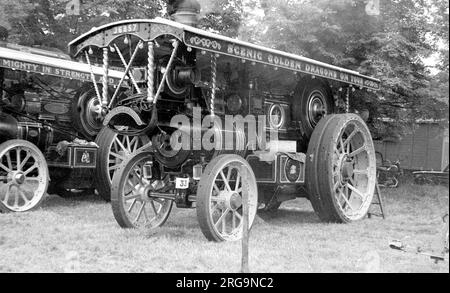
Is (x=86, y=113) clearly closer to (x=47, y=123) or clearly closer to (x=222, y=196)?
(x=47, y=123)

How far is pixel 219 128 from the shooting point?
6.46 meters

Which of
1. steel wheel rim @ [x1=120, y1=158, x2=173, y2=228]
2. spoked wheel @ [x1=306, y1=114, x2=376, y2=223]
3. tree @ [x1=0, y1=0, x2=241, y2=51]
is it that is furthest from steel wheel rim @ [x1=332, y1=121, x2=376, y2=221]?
tree @ [x1=0, y1=0, x2=241, y2=51]

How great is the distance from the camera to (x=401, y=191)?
36.8 feet

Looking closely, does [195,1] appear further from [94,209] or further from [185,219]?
[94,209]

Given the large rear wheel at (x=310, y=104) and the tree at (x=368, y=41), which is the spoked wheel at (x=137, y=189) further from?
the tree at (x=368, y=41)

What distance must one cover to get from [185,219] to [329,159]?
2.01m

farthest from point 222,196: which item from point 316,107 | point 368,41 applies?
point 368,41

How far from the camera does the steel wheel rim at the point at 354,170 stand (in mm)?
7566

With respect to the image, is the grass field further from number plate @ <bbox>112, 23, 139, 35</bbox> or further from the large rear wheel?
number plate @ <bbox>112, 23, 139, 35</bbox>

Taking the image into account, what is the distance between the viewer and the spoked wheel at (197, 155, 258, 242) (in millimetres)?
5691

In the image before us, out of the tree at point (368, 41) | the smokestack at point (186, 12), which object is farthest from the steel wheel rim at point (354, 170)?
the tree at point (368, 41)

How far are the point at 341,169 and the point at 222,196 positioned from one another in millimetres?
2186
